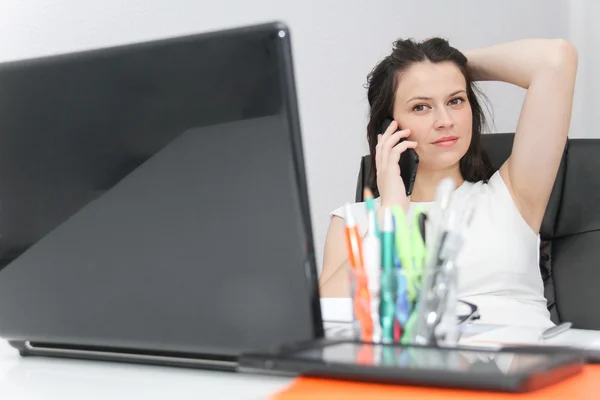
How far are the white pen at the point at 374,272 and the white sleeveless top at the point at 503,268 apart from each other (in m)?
0.66

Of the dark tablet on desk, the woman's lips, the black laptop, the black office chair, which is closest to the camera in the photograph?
the dark tablet on desk

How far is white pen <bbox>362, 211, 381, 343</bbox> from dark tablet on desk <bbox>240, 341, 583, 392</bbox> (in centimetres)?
4

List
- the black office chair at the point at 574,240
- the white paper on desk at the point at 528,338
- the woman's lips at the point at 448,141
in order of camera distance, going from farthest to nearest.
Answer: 1. the woman's lips at the point at 448,141
2. the black office chair at the point at 574,240
3. the white paper on desk at the point at 528,338

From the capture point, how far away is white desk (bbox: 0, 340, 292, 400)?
754mm

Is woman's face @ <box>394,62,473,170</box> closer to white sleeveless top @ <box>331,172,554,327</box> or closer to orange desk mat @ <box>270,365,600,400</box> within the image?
white sleeveless top @ <box>331,172,554,327</box>

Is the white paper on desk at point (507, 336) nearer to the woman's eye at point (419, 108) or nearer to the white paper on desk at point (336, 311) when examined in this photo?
the white paper on desk at point (336, 311)

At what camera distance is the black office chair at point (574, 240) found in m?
1.44

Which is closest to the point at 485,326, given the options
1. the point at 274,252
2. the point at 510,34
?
the point at 274,252

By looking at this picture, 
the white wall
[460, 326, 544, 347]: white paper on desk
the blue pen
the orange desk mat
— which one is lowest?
[460, 326, 544, 347]: white paper on desk

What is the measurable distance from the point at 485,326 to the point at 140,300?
42 cm

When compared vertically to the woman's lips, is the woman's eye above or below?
above

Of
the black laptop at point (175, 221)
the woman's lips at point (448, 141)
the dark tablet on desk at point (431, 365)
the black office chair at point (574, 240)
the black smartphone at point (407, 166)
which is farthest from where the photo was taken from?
the black smartphone at point (407, 166)

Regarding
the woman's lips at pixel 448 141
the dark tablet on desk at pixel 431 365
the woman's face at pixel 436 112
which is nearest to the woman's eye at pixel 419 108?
the woman's face at pixel 436 112

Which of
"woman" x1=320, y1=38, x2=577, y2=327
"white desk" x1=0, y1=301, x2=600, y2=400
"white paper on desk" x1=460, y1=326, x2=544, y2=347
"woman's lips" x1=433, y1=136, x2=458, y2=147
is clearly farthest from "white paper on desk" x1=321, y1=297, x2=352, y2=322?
"woman's lips" x1=433, y1=136, x2=458, y2=147
